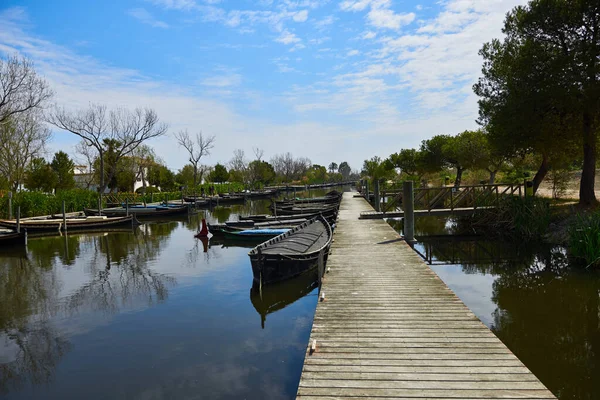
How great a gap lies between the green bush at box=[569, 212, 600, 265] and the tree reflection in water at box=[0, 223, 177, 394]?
12.8 m

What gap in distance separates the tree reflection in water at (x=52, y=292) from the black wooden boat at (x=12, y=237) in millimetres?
621

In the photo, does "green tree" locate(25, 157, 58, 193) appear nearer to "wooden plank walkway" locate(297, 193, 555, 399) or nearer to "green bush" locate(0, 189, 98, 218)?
"green bush" locate(0, 189, 98, 218)

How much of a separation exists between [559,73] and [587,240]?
762 centimetres

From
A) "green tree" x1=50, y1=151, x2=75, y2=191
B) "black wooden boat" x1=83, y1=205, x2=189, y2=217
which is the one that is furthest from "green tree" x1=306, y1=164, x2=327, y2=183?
"black wooden boat" x1=83, y1=205, x2=189, y2=217

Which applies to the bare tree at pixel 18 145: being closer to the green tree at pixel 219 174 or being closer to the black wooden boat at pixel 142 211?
the black wooden boat at pixel 142 211

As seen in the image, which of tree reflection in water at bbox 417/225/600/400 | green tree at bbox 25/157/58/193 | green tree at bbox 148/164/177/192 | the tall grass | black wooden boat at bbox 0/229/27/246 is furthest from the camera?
green tree at bbox 148/164/177/192

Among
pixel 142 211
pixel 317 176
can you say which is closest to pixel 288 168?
pixel 317 176

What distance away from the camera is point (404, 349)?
4930 millimetres

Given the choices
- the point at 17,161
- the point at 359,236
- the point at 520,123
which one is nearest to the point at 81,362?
the point at 359,236

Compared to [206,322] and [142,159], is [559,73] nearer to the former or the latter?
[206,322]

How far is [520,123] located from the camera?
56.6 ft

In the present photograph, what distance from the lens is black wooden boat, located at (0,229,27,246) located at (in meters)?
19.6

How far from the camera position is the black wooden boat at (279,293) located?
10078mm

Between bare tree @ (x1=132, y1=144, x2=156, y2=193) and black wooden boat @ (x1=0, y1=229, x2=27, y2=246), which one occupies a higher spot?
bare tree @ (x1=132, y1=144, x2=156, y2=193)
